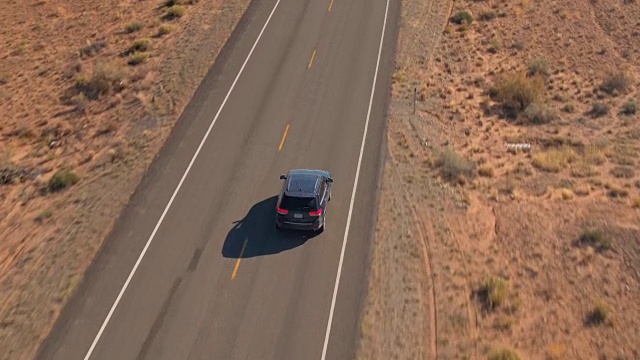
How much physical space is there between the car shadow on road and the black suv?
509 mm

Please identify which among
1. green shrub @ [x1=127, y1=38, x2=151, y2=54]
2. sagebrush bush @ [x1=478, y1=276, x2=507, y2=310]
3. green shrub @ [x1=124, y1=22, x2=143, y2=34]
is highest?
sagebrush bush @ [x1=478, y1=276, x2=507, y2=310]

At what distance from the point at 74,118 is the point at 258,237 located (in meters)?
15.2

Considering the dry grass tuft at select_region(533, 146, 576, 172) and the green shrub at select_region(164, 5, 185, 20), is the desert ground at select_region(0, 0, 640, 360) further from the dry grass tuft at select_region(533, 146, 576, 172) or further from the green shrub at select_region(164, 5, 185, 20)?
the green shrub at select_region(164, 5, 185, 20)

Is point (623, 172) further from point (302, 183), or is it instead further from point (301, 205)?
point (301, 205)

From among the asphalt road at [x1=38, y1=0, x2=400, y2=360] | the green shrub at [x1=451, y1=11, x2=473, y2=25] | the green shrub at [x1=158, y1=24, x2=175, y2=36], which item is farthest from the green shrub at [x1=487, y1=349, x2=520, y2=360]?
the green shrub at [x1=158, y1=24, x2=175, y2=36]

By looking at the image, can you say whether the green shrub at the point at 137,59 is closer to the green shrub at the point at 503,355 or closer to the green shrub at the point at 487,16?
the green shrub at the point at 487,16

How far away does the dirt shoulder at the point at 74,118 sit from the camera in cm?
2312

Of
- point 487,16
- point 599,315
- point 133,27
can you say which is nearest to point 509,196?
point 599,315

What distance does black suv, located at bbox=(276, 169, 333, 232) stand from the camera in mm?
23516

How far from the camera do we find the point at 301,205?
2348 cm

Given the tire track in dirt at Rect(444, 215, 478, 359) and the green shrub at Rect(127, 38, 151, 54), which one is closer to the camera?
the tire track in dirt at Rect(444, 215, 478, 359)

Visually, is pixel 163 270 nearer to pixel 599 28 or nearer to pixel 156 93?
pixel 156 93

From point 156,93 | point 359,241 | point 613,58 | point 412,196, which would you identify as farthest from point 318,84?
point 613,58

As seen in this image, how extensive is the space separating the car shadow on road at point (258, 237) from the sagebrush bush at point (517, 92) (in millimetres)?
16268
